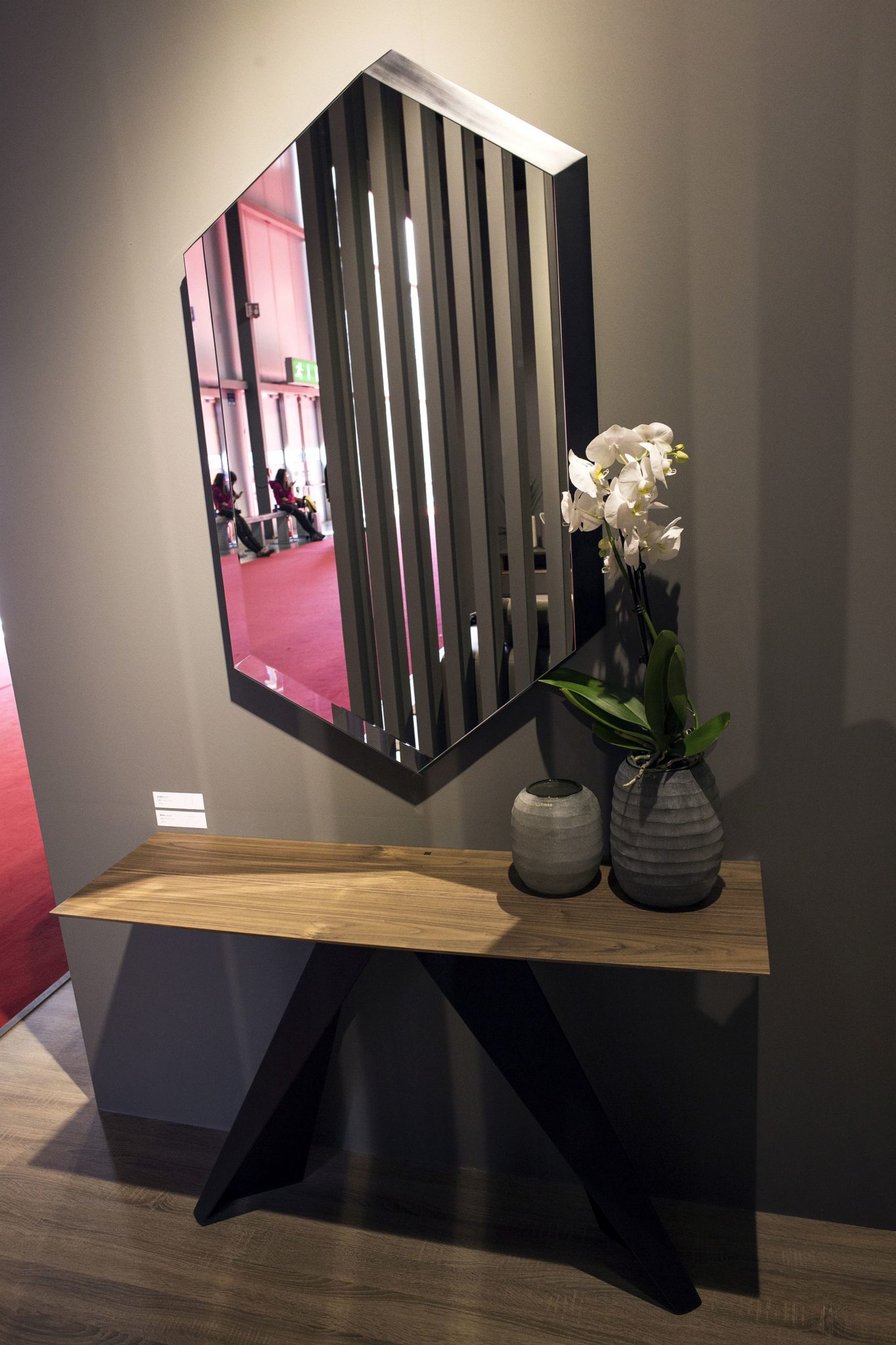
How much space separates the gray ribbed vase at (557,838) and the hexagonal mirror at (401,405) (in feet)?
0.69

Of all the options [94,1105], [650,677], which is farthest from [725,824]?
[94,1105]

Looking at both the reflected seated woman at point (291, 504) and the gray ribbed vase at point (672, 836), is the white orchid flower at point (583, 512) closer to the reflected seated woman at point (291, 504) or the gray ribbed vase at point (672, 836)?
the gray ribbed vase at point (672, 836)

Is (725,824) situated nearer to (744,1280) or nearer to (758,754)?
(758,754)

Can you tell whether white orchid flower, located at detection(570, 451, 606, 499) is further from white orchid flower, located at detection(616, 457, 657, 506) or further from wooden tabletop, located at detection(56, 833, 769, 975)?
wooden tabletop, located at detection(56, 833, 769, 975)

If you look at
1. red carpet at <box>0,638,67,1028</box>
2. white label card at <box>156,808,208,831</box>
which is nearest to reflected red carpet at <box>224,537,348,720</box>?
white label card at <box>156,808,208,831</box>

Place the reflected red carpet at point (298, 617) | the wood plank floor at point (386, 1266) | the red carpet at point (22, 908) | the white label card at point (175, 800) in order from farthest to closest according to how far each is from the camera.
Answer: the red carpet at point (22, 908) → the white label card at point (175, 800) → the reflected red carpet at point (298, 617) → the wood plank floor at point (386, 1266)

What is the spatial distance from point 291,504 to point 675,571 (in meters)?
0.68

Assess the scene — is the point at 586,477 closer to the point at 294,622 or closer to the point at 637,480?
the point at 637,480

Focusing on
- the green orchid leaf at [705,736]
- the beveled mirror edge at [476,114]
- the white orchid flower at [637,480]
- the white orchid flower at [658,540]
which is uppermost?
the beveled mirror edge at [476,114]

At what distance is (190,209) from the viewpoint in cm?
162

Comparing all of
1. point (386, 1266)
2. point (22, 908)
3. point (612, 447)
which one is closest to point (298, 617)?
point (612, 447)

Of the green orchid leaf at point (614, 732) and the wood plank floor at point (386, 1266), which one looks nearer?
the green orchid leaf at point (614, 732)

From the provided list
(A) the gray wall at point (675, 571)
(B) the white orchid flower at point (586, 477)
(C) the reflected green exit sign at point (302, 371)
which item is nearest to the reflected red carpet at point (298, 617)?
(A) the gray wall at point (675, 571)

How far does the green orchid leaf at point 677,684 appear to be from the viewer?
1.37 metres
